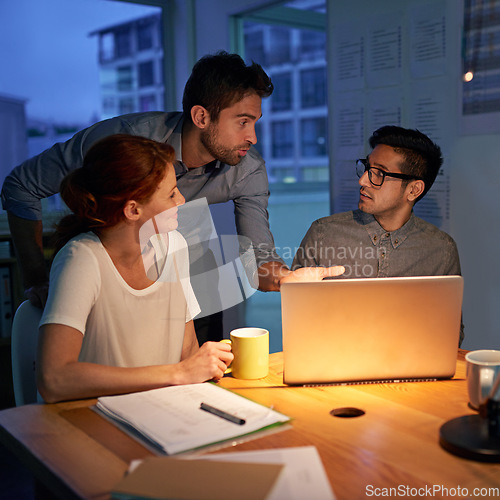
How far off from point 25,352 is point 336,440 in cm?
89

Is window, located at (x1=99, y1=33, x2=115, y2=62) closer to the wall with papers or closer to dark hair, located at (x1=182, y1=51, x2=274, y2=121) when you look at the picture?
the wall with papers

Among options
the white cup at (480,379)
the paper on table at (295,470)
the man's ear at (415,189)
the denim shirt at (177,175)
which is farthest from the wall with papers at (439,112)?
the paper on table at (295,470)

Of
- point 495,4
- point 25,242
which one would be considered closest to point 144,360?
point 25,242

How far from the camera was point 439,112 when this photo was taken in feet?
8.62

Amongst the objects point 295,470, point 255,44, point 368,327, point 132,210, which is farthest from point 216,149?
point 255,44

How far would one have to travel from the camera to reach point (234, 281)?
4016 mm

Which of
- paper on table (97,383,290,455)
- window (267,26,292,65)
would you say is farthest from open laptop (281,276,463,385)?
window (267,26,292,65)

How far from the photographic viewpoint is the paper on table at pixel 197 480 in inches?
32.8

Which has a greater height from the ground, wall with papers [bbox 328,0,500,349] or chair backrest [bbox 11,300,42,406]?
wall with papers [bbox 328,0,500,349]

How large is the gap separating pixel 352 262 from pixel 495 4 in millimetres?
1176

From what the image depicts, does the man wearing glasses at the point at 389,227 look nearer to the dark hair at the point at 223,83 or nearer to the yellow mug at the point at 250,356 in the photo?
the dark hair at the point at 223,83

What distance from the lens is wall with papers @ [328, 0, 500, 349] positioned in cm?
251

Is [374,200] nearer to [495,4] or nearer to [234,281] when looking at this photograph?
[495,4]

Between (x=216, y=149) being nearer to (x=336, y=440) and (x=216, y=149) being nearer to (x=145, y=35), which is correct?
(x=336, y=440)
